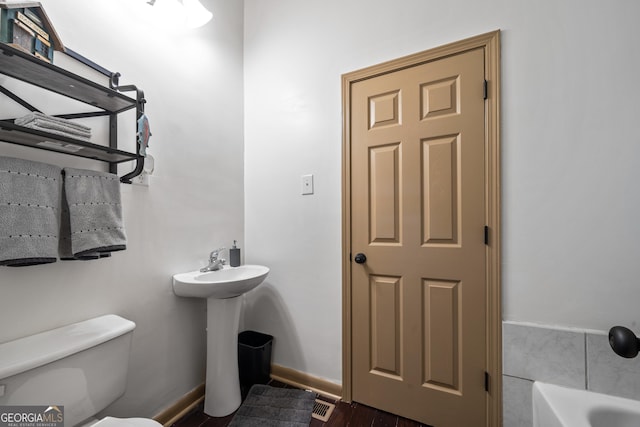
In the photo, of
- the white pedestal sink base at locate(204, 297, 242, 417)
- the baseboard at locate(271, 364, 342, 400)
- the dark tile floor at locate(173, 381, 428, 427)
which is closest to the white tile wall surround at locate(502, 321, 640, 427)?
the dark tile floor at locate(173, 381, 428, 427)

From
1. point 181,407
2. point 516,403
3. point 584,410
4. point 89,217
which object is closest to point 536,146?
point 584,410

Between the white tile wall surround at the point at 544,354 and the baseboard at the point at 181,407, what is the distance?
65.1 inches

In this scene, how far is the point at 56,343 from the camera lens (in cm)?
96

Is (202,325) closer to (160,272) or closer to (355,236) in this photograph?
(160,272)

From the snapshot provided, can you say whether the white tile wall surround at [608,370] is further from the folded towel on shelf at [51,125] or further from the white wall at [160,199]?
the folded towel on shelf at [51,125]

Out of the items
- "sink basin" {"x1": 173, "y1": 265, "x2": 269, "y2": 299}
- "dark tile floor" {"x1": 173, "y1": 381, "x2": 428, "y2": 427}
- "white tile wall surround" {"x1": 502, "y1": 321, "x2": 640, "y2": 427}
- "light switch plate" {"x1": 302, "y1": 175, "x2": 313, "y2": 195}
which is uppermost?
"light switch plate" {"x1": 302, "y1": 175, "x2": 313, "y2": 195}

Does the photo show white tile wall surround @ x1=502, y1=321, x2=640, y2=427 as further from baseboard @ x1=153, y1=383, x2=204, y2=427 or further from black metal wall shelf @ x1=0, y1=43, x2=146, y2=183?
black metal wall shelf @ x1=0, y1=43, x2=146, y2=183

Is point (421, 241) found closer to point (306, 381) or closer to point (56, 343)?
point (306, 381)

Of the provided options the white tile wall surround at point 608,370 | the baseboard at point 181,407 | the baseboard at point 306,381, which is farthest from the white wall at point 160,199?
the white tile wall surround at point 608,370

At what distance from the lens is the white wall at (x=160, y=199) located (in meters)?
1.09

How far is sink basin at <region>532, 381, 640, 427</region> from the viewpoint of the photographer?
1.01 meters

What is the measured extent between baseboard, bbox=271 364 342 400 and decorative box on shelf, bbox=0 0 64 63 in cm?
197

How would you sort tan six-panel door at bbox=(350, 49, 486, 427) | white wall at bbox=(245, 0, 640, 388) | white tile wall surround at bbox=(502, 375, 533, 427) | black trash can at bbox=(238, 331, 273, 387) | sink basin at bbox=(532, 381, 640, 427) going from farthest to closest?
black trash can at bbox=(238, 331, 273, 387) → tan six-panel door at bbox=(350, 49, 486, 427) → white tile wall surround at bbox=(502, 375, 533, 427) → white wall at bbox=(245, 0, 640, 388) → sink basin at bbox=(532, 381, 640, 427)

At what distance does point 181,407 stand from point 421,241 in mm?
1611
